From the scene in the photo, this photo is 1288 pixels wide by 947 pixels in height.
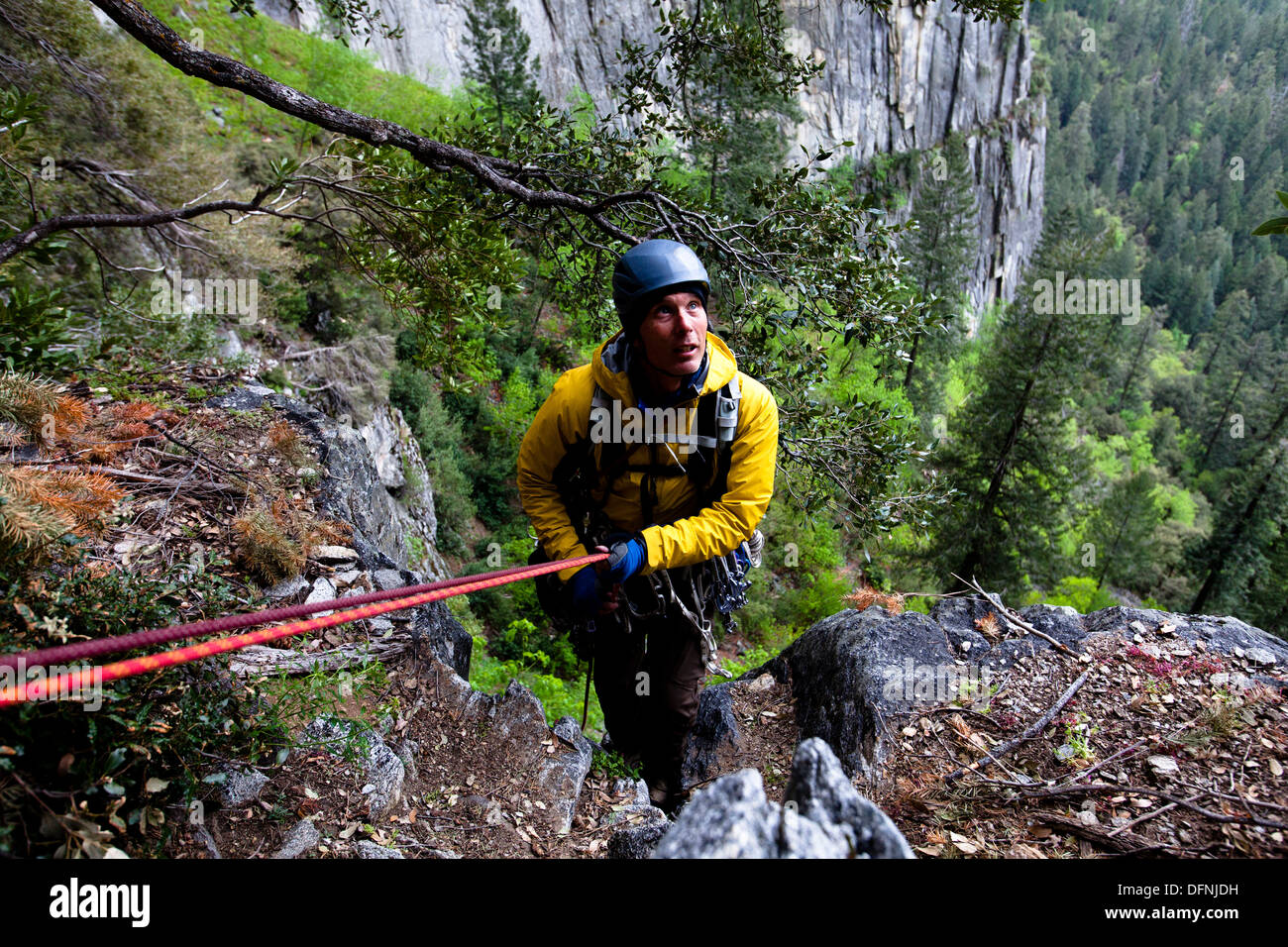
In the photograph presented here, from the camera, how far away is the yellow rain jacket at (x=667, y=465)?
11.2 ft

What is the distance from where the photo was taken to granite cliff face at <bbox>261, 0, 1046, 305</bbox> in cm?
3291

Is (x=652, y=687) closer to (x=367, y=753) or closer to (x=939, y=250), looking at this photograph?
(x=367, y=753)

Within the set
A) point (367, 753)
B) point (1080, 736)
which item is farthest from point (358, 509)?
point (1080, 736)

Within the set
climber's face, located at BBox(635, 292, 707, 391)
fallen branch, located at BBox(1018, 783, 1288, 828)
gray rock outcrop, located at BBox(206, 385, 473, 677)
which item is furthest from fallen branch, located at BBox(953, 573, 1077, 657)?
gray rock outcrop, located at BBox(206, 385, 473, 677)

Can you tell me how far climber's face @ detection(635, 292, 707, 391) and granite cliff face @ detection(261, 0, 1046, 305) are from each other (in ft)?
79.1

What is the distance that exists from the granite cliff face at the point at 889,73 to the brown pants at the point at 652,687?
2452cm

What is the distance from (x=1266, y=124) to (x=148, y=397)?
162 m

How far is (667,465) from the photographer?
3.63 metres

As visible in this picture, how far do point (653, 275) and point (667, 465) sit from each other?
1.05 m

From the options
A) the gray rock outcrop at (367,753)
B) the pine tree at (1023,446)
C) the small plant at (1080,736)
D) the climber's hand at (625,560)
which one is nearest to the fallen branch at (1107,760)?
the small plant at (1080,736)

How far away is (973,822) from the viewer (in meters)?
3.13
